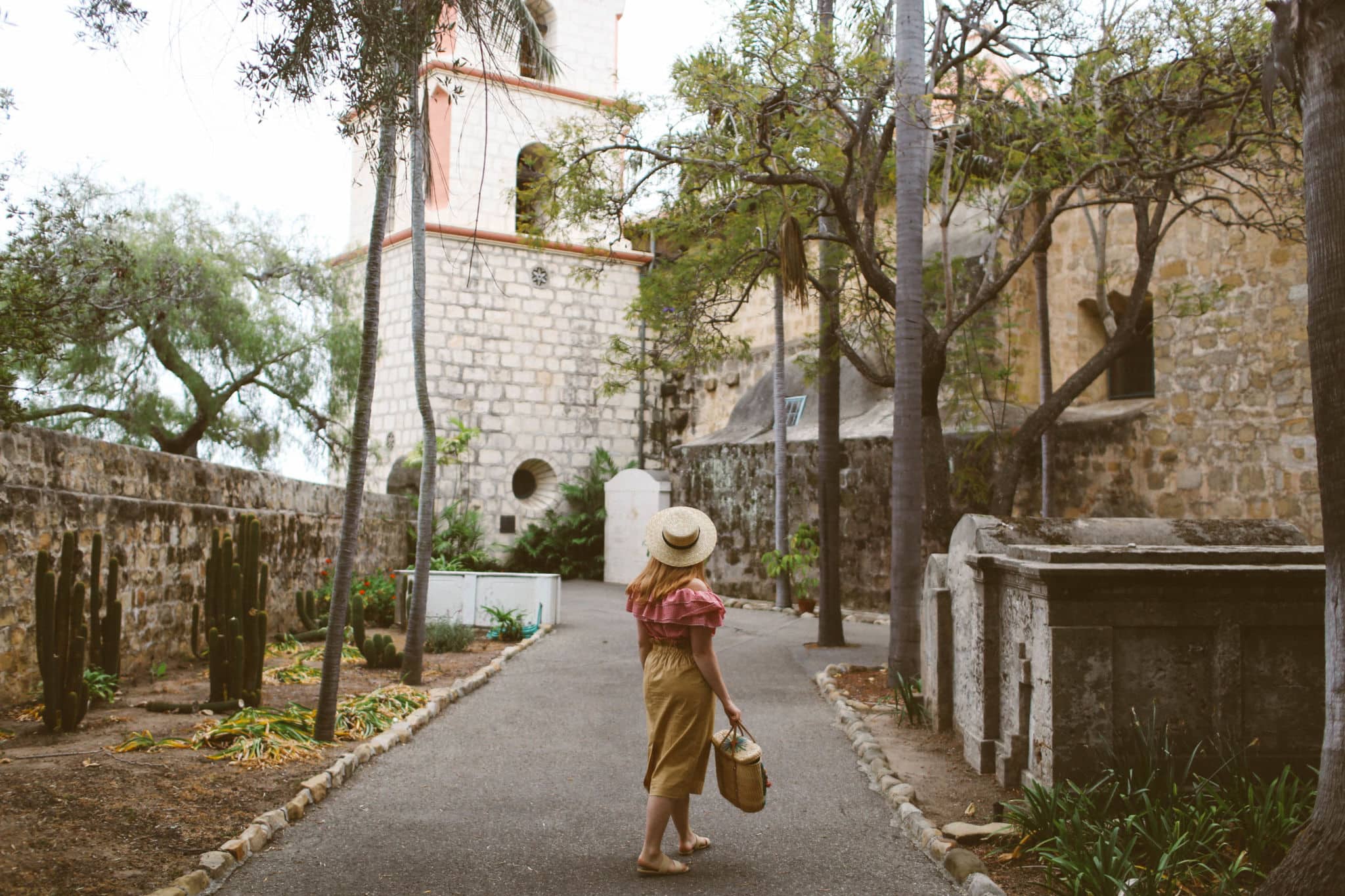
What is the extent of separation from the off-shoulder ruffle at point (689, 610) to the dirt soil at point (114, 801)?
2368 mm

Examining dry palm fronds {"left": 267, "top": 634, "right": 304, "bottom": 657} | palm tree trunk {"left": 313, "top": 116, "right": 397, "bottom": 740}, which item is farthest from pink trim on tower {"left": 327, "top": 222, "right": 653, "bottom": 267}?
palm tree trunk {"left": 313, "top": 116, "right": 397, "bottom": 740}

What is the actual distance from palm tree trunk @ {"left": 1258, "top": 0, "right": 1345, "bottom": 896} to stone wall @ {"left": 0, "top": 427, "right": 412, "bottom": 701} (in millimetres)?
7796

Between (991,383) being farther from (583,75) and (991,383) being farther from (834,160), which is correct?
(583,75)

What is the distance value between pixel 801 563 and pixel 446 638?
683cm

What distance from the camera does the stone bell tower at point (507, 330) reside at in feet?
80.8

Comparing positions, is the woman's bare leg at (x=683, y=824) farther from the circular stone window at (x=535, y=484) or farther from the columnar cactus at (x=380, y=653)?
the circular stone window at (x=535, y=484)

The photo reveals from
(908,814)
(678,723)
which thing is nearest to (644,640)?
(678,723)

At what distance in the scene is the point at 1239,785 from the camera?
204 inches

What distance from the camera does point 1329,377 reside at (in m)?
3.84

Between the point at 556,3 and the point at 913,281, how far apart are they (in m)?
19.4

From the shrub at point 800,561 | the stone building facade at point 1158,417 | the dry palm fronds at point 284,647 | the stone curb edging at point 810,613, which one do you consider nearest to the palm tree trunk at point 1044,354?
the stone building facade at point 1158,417

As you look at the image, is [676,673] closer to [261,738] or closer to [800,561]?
[261,738]

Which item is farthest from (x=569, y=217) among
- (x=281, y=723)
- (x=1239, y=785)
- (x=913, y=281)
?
(x=1239, y=785)

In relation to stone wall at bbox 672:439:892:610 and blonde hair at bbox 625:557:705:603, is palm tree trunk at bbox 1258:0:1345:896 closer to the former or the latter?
blonde hair at bbox 625:557:705:603
